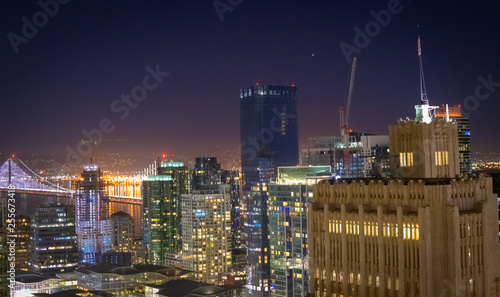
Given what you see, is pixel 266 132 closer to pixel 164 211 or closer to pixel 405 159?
pixel 164 211

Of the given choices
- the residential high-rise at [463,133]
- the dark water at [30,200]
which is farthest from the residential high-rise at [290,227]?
the dark water at [30,200]

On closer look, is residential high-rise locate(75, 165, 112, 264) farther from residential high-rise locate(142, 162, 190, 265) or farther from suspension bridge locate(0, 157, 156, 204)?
suspension bridge locate(0, 157, 156, 204)

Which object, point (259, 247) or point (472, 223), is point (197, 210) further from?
point (472, 223)

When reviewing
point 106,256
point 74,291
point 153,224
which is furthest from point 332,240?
point 153,224

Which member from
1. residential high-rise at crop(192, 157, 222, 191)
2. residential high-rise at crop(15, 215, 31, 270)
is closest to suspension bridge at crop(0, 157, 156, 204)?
residential high-rise at crop(192, 157, 222, 191)

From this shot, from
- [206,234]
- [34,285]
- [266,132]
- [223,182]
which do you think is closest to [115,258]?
[206,234]

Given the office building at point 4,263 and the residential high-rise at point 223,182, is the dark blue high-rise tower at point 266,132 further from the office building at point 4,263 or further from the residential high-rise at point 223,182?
the office building at point 4,263

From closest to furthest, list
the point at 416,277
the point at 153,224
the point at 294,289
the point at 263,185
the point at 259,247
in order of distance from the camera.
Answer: the point at 416,277 → the point at 294,289 → the point at 259,247 → the point at 263,185 → the point at 153,224
